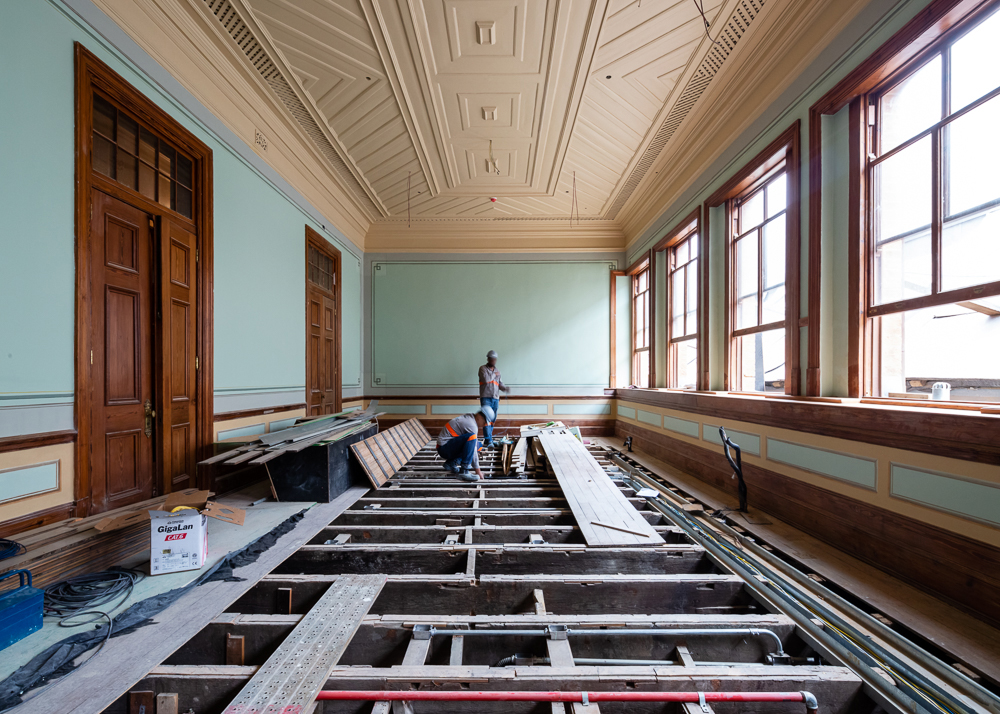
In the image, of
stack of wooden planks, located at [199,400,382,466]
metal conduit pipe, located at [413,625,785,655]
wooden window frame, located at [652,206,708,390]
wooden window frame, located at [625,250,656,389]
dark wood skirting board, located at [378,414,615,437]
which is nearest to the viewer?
metal conduit pipe, located at [413,625,785,655]

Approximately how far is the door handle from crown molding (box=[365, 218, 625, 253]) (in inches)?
211

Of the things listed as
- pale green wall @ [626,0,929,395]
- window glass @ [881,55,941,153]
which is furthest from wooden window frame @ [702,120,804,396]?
window glass @ [881,55,941,153]

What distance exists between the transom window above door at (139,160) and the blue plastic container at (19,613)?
8.03 feet

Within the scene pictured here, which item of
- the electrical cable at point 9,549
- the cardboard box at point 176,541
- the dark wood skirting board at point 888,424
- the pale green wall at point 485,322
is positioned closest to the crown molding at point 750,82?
the dark wood skirting board at point 888,424

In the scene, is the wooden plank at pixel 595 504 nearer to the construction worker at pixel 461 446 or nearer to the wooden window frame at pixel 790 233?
the construction worker at pixel 461 446

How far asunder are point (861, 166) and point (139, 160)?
15.9ft

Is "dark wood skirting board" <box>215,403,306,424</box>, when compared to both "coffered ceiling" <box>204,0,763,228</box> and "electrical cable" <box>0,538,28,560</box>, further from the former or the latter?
"coffered ceiling" <box>204,0,763,228</box>

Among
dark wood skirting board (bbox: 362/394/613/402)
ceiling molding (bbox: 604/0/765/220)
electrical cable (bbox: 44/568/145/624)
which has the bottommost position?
electrical cable (bbox: 44/568/145/624)

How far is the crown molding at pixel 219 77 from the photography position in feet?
9.93

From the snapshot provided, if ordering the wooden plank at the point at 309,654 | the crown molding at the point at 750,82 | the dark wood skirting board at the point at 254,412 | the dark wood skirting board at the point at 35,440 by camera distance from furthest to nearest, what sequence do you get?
1. the dark wood skirting board at the point at 254,412
2. the crown molding at the point at 750,82
3. the dark wood skirting board at the point at 35,440
4. the wooden plank at the point at 309,654

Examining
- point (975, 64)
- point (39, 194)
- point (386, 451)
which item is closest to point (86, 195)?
point (39, 194)

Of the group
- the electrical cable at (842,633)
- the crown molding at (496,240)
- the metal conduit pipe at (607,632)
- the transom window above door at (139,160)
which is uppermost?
the crown molding at (496,240)

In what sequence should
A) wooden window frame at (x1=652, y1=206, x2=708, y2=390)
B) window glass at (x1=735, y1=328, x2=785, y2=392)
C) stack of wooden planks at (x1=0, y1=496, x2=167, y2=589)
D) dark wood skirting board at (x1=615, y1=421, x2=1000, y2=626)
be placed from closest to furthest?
dark wood skirting board at (x1=615, y1=421, x2=1000, y2=626)
stack of wooden planks at (x1=0, y1=496, x2=167, y2=589)
window glass at (x1=735, y1=328, x2=785, y2=392)
wooden window frame at (x1=652, y1=206, x2=708, y2=390)

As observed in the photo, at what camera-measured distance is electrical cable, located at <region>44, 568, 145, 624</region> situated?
185 centimetres
